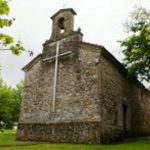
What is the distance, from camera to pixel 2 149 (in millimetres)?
11609

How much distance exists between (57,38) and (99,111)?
7080mm

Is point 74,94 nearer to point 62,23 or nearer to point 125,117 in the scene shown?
point 125,117

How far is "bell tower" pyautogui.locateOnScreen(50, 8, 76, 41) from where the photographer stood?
1815cm

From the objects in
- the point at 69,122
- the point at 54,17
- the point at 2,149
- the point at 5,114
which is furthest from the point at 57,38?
the point at 5,114

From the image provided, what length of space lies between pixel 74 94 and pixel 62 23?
258 inches

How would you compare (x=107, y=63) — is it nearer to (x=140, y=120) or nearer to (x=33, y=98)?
(x=33, y=98)

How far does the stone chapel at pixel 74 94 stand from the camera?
14.7m

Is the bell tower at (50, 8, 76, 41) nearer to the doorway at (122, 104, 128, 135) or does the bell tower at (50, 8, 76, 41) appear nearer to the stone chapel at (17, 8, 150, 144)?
the stone chapel at (17, 8, 150, 144)

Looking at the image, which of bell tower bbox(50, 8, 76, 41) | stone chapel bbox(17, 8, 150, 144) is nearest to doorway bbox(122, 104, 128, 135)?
stone chapel bbox(17, 8, 150, 144)

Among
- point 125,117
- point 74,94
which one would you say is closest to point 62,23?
point 74,94

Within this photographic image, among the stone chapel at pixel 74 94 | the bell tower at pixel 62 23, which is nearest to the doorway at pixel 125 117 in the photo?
the stone chapel at pixel 74 94

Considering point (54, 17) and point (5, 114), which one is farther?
point (5, 114)

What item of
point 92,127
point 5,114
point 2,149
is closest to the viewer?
point 2,149

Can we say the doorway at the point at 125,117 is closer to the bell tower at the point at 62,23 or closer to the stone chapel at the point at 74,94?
the stone chapel at the point at 74,94
